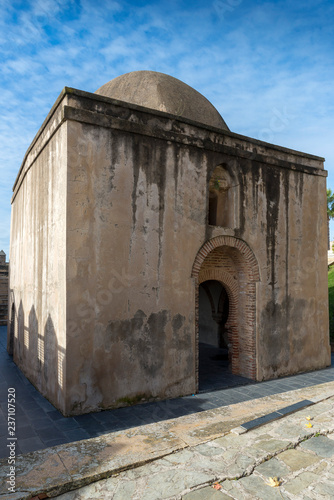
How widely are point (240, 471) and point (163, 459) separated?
3.31ft

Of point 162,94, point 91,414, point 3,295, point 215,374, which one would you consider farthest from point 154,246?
point 3,295

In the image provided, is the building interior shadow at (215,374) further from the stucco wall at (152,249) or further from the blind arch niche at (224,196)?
the blind arch niche at (224,196)

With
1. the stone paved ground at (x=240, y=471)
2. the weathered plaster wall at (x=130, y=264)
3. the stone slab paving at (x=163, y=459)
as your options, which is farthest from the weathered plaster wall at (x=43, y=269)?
the stone paved ground at (x=240, y=471)

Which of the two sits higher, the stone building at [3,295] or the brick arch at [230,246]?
the brick arch at [230,246]

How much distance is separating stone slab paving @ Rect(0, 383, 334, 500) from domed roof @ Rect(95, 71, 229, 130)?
6.89 m

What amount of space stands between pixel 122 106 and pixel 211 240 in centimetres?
334

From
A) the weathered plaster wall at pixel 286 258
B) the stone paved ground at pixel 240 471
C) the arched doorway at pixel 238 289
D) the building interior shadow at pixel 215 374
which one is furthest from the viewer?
the weathered plaster wall at pixel 286 258

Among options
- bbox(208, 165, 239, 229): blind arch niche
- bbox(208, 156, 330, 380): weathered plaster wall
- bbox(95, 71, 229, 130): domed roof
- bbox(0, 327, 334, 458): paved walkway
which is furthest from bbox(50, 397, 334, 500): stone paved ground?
bbox(95, 71, 229, 130): domed roof

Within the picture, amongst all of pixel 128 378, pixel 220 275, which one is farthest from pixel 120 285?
pixel 220 275

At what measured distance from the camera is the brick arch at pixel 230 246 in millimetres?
7574

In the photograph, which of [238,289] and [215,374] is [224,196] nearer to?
[238,289]

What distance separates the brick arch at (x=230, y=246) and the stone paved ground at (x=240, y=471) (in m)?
3.38

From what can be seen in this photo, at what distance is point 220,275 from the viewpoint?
8.91m

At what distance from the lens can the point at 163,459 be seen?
183 inches
